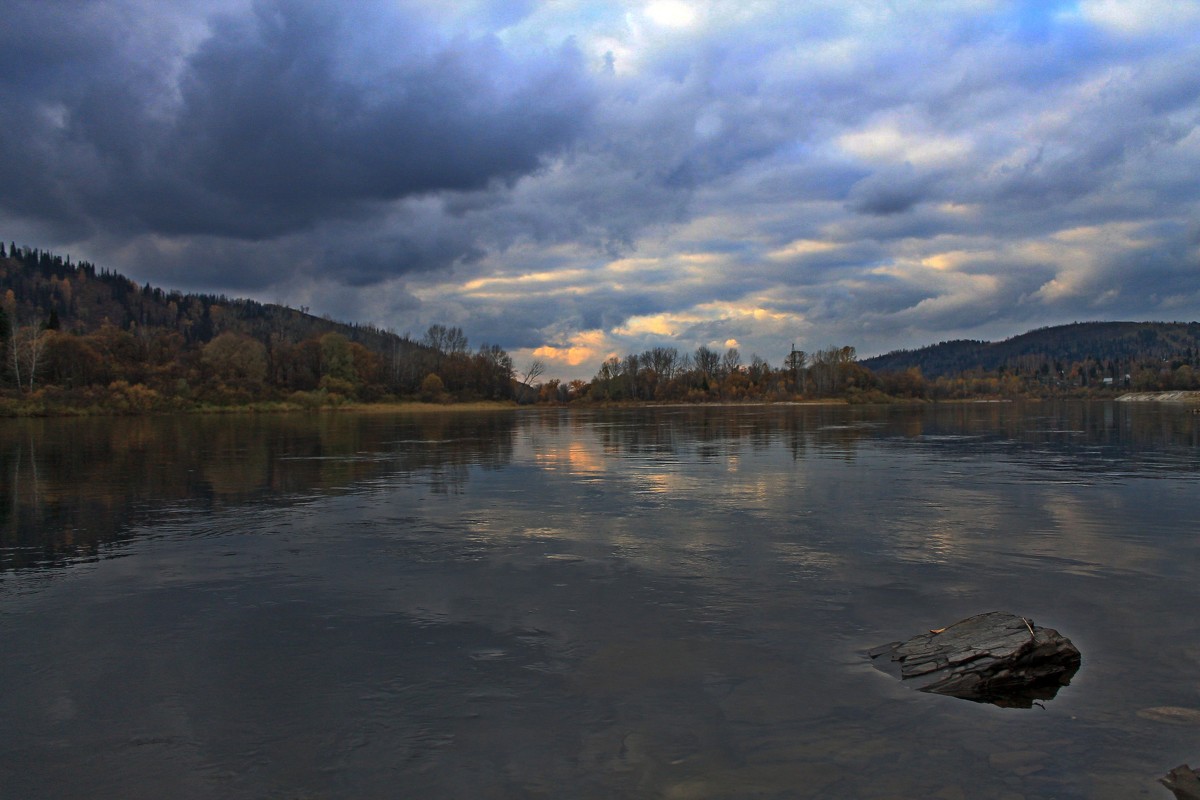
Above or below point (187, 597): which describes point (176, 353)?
above

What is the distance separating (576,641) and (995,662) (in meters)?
4.32

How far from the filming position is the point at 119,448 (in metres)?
36.1

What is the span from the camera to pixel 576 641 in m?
8.25

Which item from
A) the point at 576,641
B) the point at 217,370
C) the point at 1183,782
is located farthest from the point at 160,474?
the point at 217,370

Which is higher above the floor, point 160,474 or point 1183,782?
point 160,474

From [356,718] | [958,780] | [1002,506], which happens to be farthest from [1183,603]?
[356,718]

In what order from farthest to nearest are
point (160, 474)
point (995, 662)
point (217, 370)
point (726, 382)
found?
point (726, 382) < point (217, 370) < point (160, 474) < point (995, 662)

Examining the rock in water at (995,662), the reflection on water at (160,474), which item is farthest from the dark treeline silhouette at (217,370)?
the rock in water at (995,662)

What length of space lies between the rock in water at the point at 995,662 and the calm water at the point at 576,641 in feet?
0.80

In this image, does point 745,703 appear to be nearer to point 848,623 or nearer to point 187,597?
point 848,623

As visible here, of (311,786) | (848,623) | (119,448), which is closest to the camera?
(311,786)

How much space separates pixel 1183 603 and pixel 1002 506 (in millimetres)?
7646

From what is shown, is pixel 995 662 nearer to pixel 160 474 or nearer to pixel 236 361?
pixel 160 474

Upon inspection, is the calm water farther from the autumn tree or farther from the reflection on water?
the autumn tree
